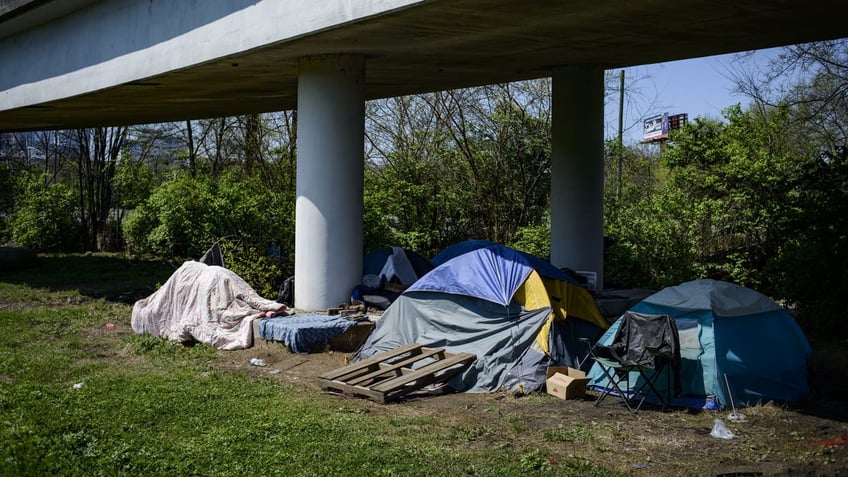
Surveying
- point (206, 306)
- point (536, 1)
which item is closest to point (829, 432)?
point (536, 1)

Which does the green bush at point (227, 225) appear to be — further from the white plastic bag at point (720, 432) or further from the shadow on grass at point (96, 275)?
the white plastic bag at point (720, 432)

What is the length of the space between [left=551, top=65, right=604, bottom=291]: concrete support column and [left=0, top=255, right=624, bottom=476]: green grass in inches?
258

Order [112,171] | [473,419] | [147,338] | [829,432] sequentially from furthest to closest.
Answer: [112,171]
[147,338]
[473,419]
[829,432]

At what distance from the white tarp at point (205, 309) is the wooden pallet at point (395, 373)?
109 inches

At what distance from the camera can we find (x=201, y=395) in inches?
350

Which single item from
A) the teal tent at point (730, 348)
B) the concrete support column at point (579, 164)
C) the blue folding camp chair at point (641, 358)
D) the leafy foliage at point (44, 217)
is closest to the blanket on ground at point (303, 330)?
the teal tent at point (730, 348)

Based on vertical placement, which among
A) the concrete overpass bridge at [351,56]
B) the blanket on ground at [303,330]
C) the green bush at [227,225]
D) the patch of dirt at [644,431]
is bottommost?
the patch of dirt at [644,431]

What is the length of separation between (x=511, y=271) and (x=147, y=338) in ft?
19.7

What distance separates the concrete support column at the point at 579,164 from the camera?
14047 millimetres

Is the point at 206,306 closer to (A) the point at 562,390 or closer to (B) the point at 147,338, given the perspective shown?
(B) the point at 147,338

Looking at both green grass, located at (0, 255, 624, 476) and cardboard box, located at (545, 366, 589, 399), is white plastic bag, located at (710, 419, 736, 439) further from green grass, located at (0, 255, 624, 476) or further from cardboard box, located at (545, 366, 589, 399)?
cardboard box, located at (545, 366, 589, 399)

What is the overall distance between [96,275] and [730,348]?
17.1m

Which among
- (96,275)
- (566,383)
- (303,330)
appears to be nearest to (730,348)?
(566,383)

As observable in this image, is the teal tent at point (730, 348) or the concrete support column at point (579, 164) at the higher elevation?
the concrete support column at point (579, 164)
